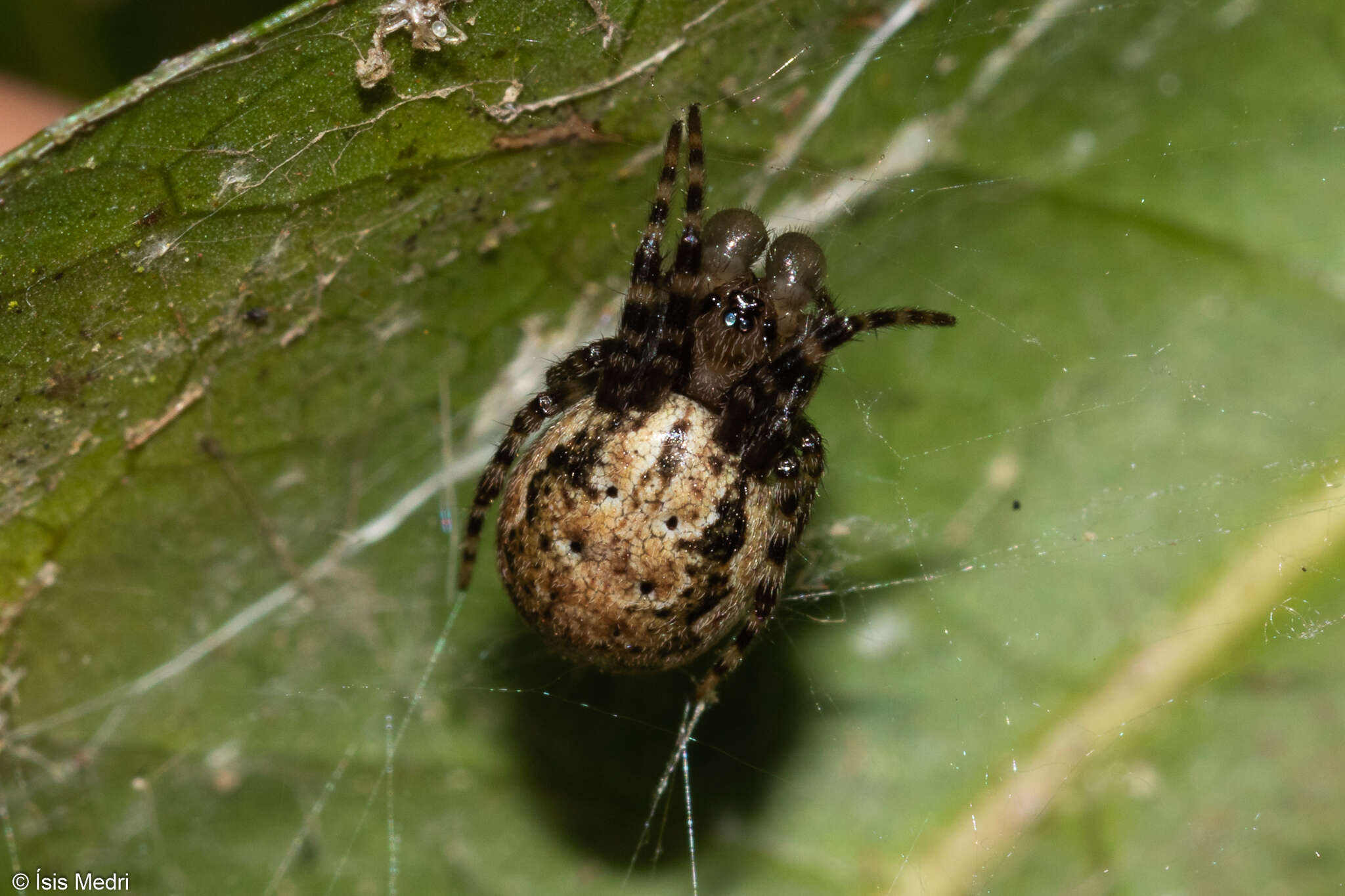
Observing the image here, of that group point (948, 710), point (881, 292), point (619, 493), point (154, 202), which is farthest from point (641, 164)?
point (948, 710)

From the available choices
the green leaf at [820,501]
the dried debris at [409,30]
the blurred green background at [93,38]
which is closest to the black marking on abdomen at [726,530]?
the green leaf at [820,501]

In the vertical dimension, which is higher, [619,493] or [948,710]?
[619,493]

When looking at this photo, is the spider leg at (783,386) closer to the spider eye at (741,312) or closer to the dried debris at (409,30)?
the spider eye at (741,312)

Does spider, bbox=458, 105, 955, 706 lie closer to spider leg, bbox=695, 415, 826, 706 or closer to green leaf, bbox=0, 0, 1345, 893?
spider leg, bbox=695, 415, 826, 706

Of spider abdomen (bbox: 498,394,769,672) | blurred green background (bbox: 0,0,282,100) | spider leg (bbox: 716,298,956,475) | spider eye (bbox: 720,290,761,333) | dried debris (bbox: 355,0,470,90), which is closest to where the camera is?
dried debris (bbox: 355,0,470,90)

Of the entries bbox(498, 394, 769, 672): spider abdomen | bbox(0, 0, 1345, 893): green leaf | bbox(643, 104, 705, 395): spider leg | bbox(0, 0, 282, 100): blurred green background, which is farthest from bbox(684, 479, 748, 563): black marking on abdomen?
bbox(0, 0, 282, 100): blurred green background

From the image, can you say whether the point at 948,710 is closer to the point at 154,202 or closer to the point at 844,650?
the point at 844,650

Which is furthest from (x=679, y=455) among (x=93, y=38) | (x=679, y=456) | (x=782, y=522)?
(x=93, y=38)
